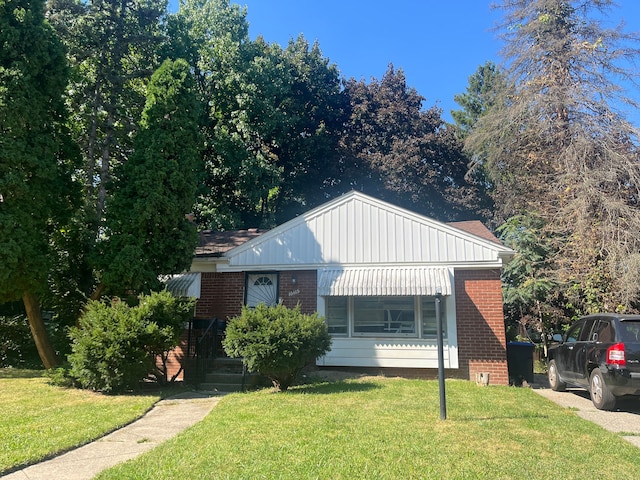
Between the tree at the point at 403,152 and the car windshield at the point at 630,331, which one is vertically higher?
the tree at the point at 403,152

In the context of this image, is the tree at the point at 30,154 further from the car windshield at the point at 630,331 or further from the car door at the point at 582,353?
the car windshield at the point at 630,331

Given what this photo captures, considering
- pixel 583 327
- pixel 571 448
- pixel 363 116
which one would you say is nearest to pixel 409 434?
pixel 571 448

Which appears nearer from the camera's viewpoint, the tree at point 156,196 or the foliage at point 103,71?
the tree at point 156,196

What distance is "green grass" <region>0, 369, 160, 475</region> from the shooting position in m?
5.38

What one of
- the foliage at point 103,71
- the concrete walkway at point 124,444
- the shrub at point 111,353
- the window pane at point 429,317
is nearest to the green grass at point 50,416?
the concrete walkway at point 124,444

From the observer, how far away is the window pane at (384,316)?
12203mm

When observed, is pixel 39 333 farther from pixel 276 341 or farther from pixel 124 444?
pixel 124 444

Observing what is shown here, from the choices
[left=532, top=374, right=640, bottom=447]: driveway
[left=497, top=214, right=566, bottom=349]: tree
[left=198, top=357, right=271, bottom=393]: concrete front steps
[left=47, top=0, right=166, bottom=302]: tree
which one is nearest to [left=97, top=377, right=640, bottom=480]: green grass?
[left=532, top=374, right=640, bottom=447]: driveway

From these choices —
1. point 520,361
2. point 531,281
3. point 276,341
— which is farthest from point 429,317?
point 531,281

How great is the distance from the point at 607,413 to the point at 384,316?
5.66 m

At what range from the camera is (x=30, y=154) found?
1102 centimetres

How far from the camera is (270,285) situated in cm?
1319

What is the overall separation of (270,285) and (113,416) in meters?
6.47

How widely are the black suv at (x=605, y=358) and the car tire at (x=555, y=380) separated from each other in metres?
0.38
